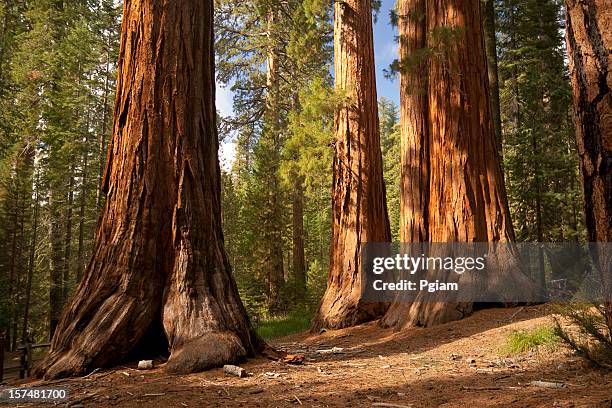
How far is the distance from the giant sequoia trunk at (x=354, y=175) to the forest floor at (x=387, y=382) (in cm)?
300

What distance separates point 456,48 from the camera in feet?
26.2

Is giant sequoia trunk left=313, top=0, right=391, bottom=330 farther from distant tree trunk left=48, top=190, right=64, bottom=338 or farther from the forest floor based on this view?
distant tree trunk left=48, top=190, right=64, bottom=338

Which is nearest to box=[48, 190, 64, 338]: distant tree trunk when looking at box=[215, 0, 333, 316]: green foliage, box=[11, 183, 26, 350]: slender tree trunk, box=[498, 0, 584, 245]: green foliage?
box=[11, 183, 26, 350]: slender tree trunk

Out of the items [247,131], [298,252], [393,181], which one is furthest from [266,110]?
[393,181]

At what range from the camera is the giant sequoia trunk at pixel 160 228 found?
4.49 meters

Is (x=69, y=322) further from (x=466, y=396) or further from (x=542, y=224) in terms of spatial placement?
(x=542, y=224)

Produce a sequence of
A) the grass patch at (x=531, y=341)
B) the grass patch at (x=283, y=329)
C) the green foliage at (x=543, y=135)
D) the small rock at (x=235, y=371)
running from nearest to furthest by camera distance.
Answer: the small rock at (x=235, y=371) < the grass patch at (x=531, y=341) < the grass patch at (x=283, y=329) < the green foliage at (x=543, y=135)

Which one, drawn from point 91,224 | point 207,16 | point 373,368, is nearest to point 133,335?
point 373,368

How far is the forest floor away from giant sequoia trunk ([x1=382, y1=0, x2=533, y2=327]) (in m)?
1.62

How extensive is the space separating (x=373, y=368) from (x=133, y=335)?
2549 mm

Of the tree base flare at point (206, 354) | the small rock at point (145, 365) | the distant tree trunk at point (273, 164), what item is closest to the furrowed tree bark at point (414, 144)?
the tree base flare at point (206, 354)

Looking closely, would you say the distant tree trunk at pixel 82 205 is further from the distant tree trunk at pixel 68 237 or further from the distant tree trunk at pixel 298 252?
the distant tree trunk at pixel 298 252

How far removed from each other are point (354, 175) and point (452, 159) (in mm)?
2103

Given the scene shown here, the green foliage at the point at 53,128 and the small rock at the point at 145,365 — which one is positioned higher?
the green foliage at the point at 53,128
